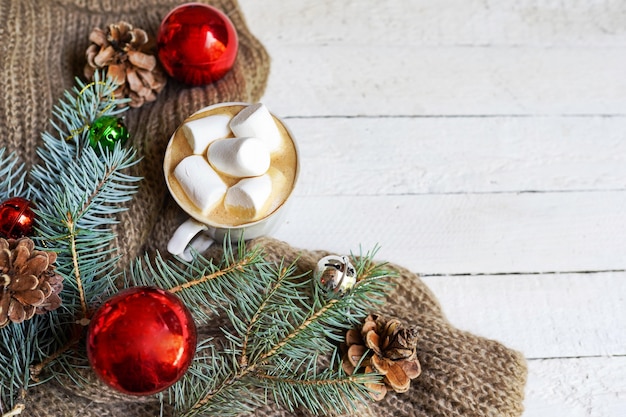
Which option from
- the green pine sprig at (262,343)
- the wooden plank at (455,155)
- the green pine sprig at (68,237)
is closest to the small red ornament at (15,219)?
the green pine sprig at (68,237)

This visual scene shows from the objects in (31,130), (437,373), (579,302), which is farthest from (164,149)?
(579,302)

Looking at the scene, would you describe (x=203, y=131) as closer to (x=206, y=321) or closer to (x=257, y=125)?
(x=257, y=125)

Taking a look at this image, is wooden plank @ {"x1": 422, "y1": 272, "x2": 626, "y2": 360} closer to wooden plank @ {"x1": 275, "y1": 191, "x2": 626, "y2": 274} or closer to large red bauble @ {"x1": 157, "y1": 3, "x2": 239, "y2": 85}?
wooden plank @ {"x1": 275, "y1": 191, "x2": 626, "y2": 274}

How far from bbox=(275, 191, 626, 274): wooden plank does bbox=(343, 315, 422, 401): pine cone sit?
0.49 feet

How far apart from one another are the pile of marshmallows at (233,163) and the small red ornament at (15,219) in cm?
14

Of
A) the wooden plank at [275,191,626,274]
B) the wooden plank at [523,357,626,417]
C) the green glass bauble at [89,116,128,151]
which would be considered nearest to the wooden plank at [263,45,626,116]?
the wooden plank at [275,191,626,274]

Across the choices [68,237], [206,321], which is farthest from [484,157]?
[68,237]

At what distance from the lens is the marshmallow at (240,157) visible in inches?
23.2

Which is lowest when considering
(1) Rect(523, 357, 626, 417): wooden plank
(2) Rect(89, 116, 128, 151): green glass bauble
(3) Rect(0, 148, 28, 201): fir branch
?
(1) Rect(523, 357, 626, 417): wooden plank

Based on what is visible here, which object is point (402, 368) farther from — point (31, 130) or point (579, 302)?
point (31, 130)

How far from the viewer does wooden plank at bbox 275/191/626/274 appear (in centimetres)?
75

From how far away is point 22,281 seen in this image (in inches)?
18.8

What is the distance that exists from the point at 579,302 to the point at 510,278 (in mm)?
89

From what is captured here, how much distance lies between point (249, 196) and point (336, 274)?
0.38 feet
